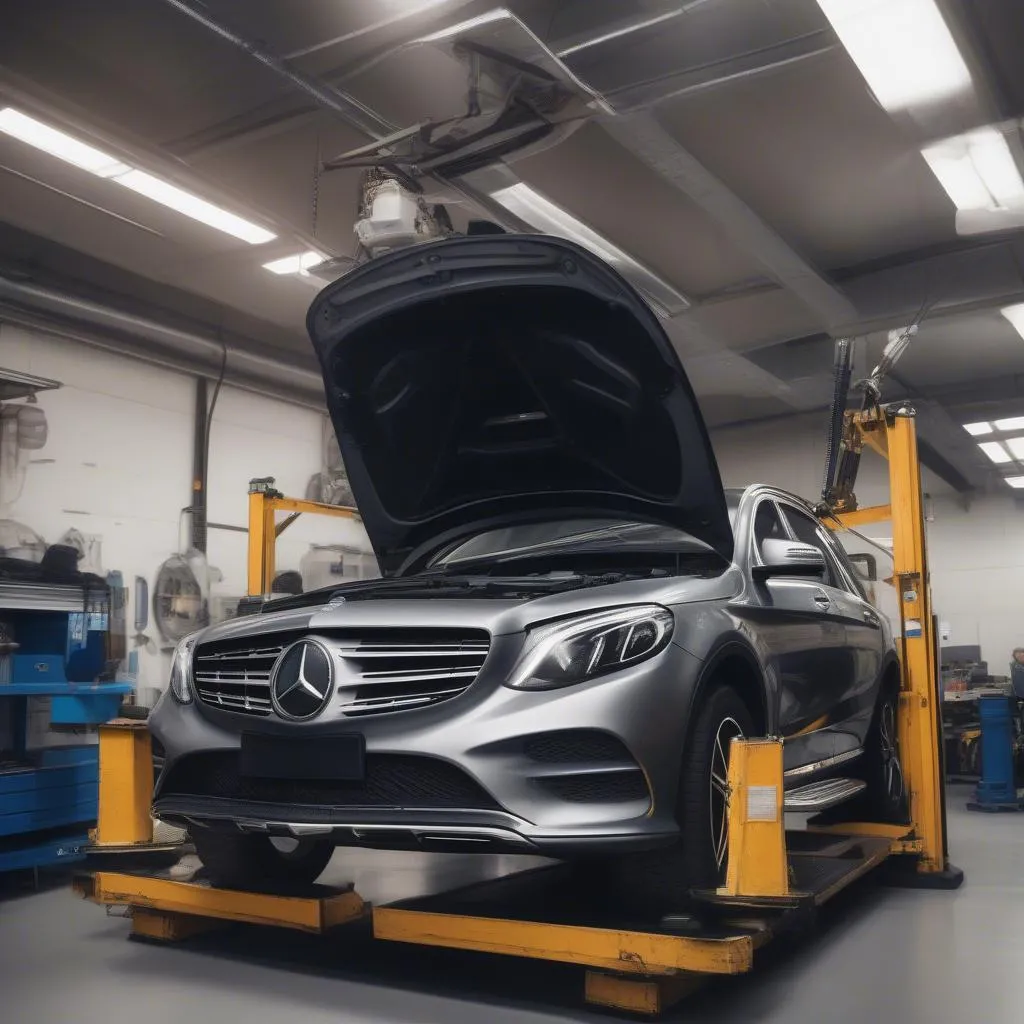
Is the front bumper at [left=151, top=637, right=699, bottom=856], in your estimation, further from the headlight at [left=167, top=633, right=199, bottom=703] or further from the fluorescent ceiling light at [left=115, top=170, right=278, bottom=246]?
the fluorescent ceiling light at [left=115, top=170, right=278, bottom=246]

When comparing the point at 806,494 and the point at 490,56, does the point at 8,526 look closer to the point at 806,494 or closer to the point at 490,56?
the point at 490,56

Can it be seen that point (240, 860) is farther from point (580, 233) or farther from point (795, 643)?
point (580, 233)

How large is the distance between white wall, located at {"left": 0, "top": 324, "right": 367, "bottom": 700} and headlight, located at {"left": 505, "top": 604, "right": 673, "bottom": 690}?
6409mm

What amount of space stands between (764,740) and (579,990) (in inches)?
37.4

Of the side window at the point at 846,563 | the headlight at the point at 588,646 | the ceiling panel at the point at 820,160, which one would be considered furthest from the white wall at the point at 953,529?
the headlight at the point at 588,646

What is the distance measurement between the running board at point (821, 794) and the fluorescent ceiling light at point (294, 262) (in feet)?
18.3

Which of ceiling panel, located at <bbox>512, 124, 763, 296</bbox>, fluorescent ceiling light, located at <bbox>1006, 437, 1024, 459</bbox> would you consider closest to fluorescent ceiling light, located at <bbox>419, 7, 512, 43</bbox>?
ceiling panel, located at <bbox>512, 124, 763, 296</bbox>

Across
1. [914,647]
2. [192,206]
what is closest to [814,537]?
[914,647]

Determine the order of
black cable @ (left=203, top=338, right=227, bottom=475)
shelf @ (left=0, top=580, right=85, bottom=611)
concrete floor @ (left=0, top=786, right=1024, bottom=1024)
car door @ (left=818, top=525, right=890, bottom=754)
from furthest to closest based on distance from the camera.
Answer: black cable @ (left=203, top=338, right=227, bottom=475) < shelf @ (left=0, top=580, right=85, bottom=611) < car door @ (left=818, top=525, right=890, bottom=754) < concrete floor @ (left=0, top=786, right=1024, bottom=1024)

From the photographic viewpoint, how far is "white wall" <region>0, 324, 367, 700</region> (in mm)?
8398

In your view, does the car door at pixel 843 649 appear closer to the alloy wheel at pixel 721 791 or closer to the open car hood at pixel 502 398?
the open car hood at pixel 502 398

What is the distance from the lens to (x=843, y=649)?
454cm

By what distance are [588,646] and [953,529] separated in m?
13.2

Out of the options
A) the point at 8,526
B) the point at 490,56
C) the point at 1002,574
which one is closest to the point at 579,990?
the point at 490,56
